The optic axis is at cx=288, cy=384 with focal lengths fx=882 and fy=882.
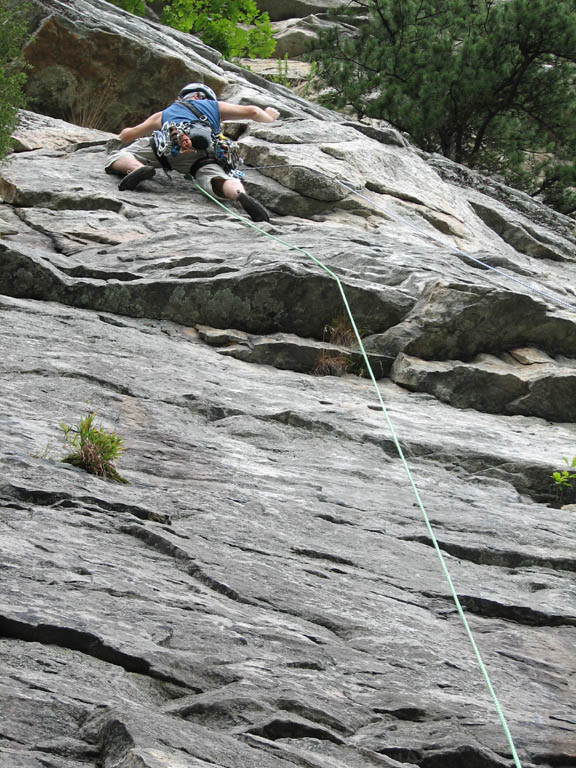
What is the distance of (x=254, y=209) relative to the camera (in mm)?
8883

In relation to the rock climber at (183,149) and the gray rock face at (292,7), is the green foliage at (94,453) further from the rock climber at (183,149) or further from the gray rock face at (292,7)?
the gray rock face at (292,7)

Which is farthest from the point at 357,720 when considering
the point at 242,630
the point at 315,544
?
the point at 315,544

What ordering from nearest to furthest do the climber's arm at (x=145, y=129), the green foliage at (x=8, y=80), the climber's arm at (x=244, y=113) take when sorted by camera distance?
1. the green foliage at (x=8, y=80)
2. the climber's arm at (x=145, y=129)
3. the climber's arm at (x=244, y=113)

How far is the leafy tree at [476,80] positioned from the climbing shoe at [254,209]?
7.93m

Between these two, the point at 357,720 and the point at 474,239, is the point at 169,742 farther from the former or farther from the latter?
the point at 474,239

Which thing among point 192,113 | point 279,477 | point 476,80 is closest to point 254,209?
point 192,113

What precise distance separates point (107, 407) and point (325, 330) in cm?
269

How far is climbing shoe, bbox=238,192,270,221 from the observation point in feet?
29.2

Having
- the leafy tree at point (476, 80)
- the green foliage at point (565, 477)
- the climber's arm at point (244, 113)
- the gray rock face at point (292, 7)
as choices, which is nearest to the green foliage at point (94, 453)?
the green foliage at point (565, 477)

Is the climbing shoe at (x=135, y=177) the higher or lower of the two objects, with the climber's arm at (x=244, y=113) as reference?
lower

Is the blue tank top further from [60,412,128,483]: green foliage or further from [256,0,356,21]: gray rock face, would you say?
[256,0,356,21]: gray rock face

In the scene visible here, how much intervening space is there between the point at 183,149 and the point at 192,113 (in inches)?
21.5

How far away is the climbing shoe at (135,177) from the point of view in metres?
9.40

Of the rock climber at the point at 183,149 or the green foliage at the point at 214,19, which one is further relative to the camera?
the green foliage at the point at 214,19
